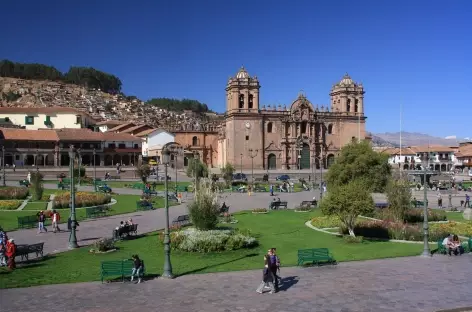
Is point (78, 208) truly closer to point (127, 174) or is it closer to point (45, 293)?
point (45, 293)

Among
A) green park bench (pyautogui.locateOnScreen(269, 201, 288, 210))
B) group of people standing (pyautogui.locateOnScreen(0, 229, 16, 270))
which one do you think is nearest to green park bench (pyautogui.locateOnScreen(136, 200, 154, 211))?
green park bench (pyautogui.locateOnScreen(269, 201, 288, 210))

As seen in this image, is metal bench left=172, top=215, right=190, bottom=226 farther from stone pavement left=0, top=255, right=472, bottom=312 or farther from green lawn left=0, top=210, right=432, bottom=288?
stone pavement left=0, top=255, right=472, bottom=312

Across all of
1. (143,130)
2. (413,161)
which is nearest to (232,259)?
(143,130)

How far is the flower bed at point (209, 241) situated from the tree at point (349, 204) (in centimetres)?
399

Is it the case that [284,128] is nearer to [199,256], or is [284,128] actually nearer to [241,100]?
[241,100]

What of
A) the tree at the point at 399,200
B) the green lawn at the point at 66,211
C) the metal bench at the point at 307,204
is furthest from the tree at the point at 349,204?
the green lawn at the point at 66,211

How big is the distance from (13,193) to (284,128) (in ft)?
151

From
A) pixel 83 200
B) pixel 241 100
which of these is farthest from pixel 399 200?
pixel 241 100

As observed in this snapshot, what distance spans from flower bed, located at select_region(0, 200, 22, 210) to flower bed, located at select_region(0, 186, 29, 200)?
117 inches

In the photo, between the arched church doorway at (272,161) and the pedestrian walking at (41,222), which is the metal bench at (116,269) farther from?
the arched church doorway at (272,161)

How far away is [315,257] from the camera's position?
54.1 ft

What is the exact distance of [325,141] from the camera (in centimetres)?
7781

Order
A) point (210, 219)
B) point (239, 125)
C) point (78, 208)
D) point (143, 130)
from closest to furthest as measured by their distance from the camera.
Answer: point (210, 219)
point (78, 208)
point (239, 125)
point (143, 130)

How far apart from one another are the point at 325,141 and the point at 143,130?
1258 inches
